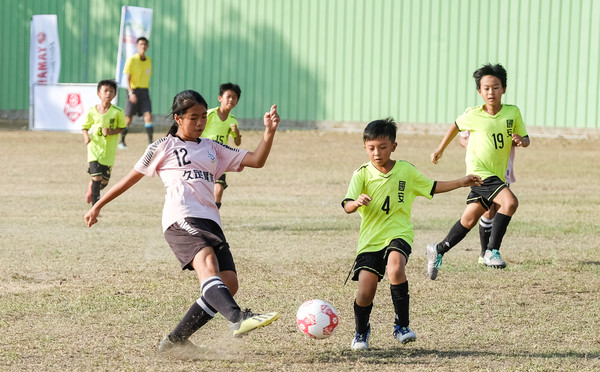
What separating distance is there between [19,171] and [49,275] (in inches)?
396

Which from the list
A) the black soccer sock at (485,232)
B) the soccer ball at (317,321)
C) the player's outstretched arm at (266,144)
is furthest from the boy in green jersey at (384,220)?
the black soccer sock at (485,232)

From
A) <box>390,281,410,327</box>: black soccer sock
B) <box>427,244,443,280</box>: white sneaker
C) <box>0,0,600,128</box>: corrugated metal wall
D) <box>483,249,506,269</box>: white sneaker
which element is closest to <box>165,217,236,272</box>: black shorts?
<box>390,281,410,327</box>: black soccer sock

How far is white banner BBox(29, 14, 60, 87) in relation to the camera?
77.5ft

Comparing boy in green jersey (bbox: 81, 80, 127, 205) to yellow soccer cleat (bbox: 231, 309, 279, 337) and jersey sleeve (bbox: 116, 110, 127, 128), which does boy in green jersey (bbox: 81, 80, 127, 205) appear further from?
yellow soccer cleat (bbox: 231, 309, 279, 337)

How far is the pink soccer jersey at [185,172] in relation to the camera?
5.93 meters

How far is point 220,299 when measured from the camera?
554 centimetres

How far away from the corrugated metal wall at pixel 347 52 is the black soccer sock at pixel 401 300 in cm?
1790

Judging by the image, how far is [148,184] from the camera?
16.8m

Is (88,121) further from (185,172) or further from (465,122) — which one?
(185,172)

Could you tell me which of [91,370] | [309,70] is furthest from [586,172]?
[91,370]

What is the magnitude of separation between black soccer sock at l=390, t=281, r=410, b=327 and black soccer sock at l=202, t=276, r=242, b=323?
113cm

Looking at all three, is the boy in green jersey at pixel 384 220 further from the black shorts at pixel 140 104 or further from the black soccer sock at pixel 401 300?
the black shorts at pixel 140 104

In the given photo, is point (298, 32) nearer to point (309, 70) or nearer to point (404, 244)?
point (309, 70)

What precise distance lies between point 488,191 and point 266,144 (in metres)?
3.68
